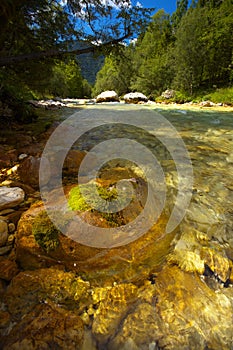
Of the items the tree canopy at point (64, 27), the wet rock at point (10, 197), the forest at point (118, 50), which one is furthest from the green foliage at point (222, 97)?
the wet rock at point (10, 197)

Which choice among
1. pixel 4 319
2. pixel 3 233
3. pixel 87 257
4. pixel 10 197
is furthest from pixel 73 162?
pixel 4 319

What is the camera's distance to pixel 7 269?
1508 millimetres

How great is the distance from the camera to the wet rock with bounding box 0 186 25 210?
1989 millimetres

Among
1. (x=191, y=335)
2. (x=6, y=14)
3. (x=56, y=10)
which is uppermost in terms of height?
(x=56, y=10)

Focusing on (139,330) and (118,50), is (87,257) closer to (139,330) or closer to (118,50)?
(139,330)

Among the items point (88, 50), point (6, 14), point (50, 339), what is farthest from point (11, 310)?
point (88, 50)

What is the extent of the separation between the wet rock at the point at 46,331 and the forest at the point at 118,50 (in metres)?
3.97

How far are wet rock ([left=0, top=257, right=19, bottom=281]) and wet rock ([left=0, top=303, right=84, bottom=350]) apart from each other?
1.17 ft

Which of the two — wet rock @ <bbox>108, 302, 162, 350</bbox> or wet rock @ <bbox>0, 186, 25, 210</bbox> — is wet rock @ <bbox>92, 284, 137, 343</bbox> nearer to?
wet rock @ <bbox>108, 302, 162, 350</bbox>

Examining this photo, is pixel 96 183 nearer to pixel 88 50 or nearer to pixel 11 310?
pixel 11 310

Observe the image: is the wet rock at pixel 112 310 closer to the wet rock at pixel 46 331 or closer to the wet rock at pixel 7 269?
the wet rock at pixel 46 331

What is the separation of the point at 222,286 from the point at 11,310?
1587 mm

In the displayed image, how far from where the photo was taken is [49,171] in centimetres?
275

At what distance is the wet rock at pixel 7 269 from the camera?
1463 mm
